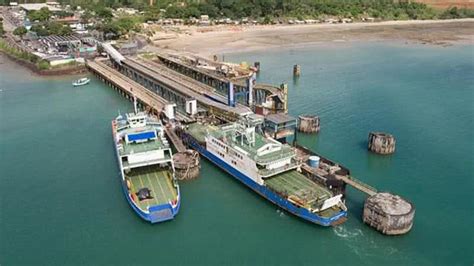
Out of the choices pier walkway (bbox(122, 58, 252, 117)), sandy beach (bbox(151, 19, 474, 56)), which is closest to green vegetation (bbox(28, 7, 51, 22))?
sandy beach (bbox(151, 19, 474, 56))

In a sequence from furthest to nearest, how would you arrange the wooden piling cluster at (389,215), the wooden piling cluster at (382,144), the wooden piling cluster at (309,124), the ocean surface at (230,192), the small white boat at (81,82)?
the small white boat at (81,82) → the wooden piling cluster at (309,124) → the wooden piling cluster at (382,144) → the wooden piling cluster at (389,215) → the ocean surface at (230,192)

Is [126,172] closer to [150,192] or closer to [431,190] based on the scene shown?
[150,192]

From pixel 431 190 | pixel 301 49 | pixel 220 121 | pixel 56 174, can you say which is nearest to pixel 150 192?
pixel 56 174

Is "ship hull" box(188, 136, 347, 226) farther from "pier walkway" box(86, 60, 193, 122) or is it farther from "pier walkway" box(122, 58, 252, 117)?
"pier walkway" box(86, 60, 193, 122)

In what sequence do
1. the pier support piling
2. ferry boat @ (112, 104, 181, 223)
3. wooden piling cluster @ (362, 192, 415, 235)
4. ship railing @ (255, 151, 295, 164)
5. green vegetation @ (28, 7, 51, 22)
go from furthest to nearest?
green vegetation @ (28, 7, 51, 22) < the pier support piling < ship railing @ (255, 151, 295, 164) < ferry boat @ (112, 104, 181, 223) < wooden piling cluster @ (362, 192, 415, 235)

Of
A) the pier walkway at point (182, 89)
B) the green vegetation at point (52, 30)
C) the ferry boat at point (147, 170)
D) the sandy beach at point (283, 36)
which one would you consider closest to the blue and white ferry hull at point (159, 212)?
the ferry boat at point (147, 170)

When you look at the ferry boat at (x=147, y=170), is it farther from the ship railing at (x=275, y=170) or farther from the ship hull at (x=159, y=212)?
the ship railing at (x=275, y=170)

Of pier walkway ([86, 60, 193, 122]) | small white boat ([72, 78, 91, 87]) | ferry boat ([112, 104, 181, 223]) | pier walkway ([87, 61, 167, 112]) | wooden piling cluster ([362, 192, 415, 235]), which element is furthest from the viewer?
small white boat ([72, 78, 91, 87])

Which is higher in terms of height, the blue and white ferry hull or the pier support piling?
the pier support piling
